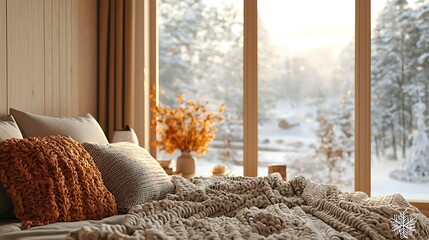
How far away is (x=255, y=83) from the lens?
4.46 metres

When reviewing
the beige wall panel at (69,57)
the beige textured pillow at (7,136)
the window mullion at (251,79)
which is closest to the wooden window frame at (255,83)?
the window mullion at (251,79)

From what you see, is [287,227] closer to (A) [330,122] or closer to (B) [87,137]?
(B) [87,137]

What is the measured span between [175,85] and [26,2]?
1.67 m

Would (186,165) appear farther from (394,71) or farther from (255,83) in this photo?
(394,71)

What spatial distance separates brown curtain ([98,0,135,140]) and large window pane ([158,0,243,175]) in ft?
1.40

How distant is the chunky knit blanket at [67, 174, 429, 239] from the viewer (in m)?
1.72

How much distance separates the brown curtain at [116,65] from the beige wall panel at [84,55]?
0.06m

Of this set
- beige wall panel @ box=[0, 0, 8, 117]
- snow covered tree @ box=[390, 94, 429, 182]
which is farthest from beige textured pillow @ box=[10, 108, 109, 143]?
snow covered tree @ box=[390, 94, 429, 182]

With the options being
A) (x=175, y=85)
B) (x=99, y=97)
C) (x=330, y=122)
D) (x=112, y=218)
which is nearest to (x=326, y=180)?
(x=330, y=122)

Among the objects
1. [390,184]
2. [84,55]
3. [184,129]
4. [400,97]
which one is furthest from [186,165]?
[400,97]

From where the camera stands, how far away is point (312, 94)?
4426 mm

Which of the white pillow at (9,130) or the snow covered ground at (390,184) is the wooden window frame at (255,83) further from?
the white pillow at (9,130)

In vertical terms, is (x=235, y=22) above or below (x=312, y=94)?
above

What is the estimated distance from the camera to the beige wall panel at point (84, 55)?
381 centimetres
